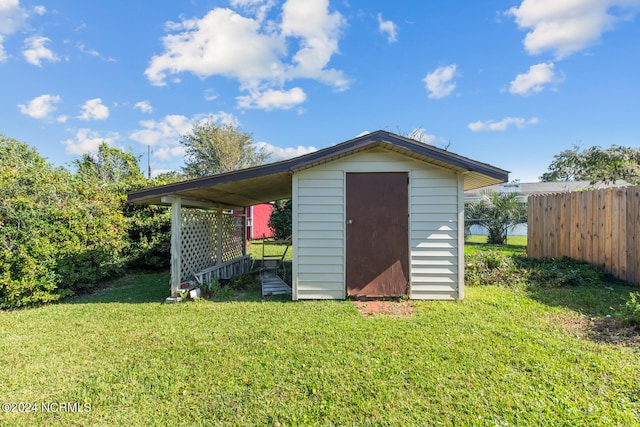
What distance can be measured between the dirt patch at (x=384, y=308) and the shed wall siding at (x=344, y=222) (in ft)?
1.18

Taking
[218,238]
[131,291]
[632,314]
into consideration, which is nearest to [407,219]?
[632,314]

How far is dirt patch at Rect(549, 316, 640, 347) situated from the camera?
320 centimetres

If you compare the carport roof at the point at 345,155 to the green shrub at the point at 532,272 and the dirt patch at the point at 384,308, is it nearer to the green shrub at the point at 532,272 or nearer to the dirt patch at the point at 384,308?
the green shrub at the point at 532,272

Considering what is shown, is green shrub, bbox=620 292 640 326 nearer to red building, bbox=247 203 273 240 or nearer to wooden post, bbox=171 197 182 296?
wooden post, bbox=171 197 182 296

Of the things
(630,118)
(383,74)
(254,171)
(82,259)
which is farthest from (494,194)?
(82,259)

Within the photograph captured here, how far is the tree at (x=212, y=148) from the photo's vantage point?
23.6m

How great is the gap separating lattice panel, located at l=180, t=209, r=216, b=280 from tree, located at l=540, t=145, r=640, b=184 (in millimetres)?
13164

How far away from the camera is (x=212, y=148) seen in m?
23.8

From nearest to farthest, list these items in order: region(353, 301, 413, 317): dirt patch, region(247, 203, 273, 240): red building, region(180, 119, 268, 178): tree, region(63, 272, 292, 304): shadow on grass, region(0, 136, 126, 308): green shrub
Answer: region(353, 301, 413, 317): dirt patch
region(0, 136, 126, 308): green shrub
region(63, 272, 292, 304): shadow on grass
region(247, 203, 273, 240): red building
region(180, 119, 268, 178): tree

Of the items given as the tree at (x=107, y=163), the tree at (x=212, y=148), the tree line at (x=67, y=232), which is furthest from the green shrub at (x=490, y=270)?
the tree at (x=212, y=148)

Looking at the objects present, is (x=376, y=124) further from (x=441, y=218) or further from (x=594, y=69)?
(x=441, y=218)

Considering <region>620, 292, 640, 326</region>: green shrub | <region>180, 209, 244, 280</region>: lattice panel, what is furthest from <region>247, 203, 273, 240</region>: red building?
<region>620, 292, 640, 326</region>: green shrub

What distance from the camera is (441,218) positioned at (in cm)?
492

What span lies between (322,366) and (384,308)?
204 cm
